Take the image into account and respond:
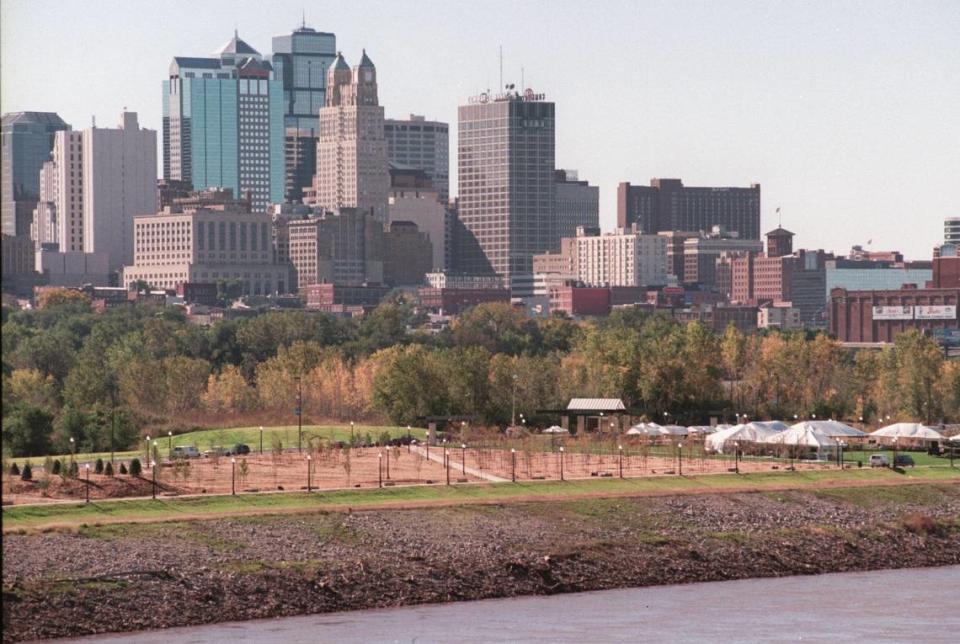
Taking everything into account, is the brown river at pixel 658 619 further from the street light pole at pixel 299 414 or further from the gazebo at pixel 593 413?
the gazebo at pixel 593 413

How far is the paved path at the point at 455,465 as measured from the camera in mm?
81062

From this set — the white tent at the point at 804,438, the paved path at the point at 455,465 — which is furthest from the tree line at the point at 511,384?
the white tent at the point at 804,438

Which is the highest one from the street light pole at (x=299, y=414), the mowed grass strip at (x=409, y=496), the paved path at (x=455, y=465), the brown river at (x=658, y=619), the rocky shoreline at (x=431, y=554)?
the street light pole at (x=299, y=414)

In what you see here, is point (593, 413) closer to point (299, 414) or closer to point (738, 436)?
point (299, 414)

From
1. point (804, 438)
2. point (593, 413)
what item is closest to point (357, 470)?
point (804, 438)

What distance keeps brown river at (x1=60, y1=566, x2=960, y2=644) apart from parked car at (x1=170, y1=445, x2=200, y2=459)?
30.3 metres

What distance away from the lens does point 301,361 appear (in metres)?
155

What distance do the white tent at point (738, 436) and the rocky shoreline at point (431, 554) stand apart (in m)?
16.1

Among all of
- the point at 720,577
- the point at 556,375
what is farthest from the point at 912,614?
the point at 556,375

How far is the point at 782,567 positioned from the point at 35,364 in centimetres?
10322

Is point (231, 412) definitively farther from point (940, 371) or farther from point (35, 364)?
point (940, 371)

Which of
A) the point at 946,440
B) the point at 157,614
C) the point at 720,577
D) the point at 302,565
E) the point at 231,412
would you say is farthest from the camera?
the point at 231,412

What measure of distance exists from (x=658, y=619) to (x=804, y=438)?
127 feet

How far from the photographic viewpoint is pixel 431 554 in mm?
64250
